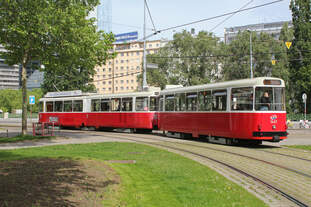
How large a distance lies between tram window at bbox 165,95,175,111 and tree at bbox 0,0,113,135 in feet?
14.4

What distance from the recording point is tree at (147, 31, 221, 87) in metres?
54.3

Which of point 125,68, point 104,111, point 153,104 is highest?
point 125,68

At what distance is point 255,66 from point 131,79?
72575 mm

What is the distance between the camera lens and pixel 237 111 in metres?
14.7

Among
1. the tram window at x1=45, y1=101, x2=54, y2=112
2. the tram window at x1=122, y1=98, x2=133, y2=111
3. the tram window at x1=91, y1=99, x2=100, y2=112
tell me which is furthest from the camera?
the tram window at x1=45, y1=101, x2=54, y2=112

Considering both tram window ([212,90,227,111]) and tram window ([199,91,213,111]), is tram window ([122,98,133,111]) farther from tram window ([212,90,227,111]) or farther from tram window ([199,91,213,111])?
tram window ([212,90,227,111])

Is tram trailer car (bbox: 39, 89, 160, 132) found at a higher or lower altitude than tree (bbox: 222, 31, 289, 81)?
lower

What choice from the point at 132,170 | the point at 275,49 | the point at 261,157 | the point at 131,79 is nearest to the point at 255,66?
the point at 275,49

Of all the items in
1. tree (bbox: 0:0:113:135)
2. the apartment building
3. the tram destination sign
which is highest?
the apartment building

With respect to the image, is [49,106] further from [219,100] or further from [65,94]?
[219,100]

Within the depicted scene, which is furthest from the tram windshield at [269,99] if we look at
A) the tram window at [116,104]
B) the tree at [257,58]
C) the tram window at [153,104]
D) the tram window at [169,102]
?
the tree at [257,58]

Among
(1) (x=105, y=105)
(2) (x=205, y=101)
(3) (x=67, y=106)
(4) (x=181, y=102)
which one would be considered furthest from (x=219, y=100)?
(3) (x=67, y=106)

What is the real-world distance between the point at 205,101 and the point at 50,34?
8.18 meters

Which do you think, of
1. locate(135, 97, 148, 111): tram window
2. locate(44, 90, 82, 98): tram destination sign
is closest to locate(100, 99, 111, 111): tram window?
locate(135, 97, 148, 111): tram window
